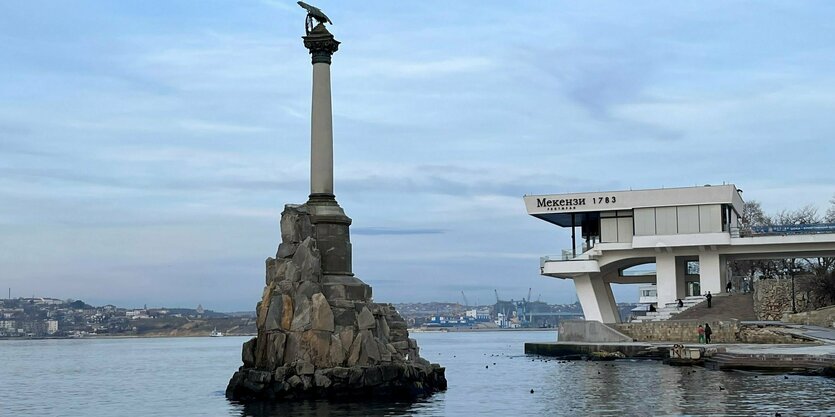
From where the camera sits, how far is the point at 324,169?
Result: 1542 inches

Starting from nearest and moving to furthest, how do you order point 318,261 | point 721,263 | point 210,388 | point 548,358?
point 318,261 < point 210,388 < point 548,358 < point 721,263

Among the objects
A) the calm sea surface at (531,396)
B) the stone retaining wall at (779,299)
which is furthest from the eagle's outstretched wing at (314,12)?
the stone retaining wall at (779,299)

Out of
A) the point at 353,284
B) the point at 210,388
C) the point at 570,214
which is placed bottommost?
the point at 210,388

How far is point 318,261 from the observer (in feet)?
123

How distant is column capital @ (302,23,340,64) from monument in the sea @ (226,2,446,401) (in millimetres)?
36

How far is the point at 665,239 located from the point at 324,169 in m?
31.4

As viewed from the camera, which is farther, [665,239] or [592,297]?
[592,297]

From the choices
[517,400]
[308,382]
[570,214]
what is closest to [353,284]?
[308,382]

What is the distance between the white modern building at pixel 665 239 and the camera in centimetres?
6397

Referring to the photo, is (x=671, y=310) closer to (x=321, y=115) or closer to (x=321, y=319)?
(x=321, y=115)

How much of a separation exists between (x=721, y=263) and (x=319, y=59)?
116 ft

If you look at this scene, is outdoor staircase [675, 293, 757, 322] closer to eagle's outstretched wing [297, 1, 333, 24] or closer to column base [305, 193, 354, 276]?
column base [305, 193, 354, 276]

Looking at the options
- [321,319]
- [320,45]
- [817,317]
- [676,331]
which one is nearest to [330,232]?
[321,319]

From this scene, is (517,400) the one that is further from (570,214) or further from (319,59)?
(570,214)
